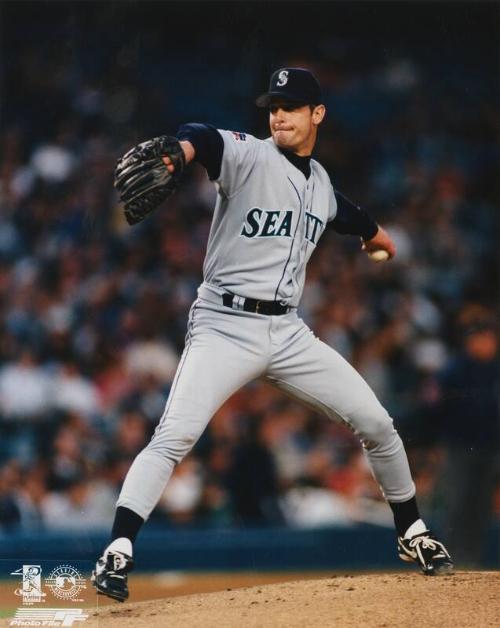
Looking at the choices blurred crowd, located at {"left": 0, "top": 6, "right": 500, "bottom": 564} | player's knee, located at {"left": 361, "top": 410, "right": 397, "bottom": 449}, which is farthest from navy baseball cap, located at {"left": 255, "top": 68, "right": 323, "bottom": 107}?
blurred crowd, located at {"left": 0, "top": 6, "right": 500, "bottom": 564}

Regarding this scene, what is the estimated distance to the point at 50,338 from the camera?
20.9 ft

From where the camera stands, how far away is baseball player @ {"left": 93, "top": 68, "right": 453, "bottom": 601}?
9.21ft

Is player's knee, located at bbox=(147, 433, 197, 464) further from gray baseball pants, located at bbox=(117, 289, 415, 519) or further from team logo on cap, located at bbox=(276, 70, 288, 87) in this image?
team logo on cap, located at bbox=(276, 70, 288, 87)

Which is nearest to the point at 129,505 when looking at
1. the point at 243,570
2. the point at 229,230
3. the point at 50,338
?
the point at 229,230

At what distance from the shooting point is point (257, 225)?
9.95 feet

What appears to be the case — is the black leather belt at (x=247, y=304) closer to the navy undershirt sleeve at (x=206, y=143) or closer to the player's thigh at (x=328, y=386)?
the player's thigh at (x=328, y=386)

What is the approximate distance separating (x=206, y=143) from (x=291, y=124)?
38cm

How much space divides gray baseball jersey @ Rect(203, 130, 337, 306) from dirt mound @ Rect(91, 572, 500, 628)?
90cm

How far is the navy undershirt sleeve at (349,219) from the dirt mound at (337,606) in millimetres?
1139

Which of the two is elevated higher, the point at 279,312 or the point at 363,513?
the point at 279,312

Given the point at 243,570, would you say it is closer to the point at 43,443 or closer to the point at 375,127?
the point at 43,443

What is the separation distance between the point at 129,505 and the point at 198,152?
0.96 m

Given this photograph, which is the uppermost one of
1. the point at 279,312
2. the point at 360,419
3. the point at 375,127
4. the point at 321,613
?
the point at 375,127

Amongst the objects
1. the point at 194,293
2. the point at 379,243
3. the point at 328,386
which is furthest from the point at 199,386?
the point at 194,293
